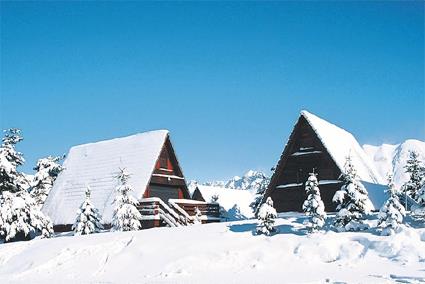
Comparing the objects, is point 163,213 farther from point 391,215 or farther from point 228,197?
point 228,197

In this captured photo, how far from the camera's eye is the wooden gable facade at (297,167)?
2750 cm

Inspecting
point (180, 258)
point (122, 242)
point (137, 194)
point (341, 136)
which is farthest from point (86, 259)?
point (341, 136)

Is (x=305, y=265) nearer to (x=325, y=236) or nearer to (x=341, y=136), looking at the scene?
(x=325, y=236)

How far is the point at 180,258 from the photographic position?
16359mm

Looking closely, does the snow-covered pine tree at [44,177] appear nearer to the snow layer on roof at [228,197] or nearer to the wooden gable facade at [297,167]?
the wooden gable facade at [297,167]

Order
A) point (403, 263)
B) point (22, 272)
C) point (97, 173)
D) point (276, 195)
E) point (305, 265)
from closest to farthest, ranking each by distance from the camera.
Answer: point (403, 263) < point (305, 265) < point (22, 272) < point (276, 195) < point (97, 173)

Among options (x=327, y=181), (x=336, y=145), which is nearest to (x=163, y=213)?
(x=327, y=181)

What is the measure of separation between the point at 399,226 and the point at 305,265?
3.62 metres

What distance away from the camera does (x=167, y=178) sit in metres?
32.4

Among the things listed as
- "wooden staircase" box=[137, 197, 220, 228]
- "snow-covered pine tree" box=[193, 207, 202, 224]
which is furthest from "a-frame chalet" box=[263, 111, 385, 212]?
"wooden staircase" box=[137, 197, 220, 228]

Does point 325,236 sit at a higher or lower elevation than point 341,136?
lower

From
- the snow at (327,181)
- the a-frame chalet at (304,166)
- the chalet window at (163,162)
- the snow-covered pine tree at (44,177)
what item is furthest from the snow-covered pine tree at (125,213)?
the snow-covered pine tree at (44,177)

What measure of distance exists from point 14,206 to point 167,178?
414 inches

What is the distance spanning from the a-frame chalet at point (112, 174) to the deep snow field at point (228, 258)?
804cm
